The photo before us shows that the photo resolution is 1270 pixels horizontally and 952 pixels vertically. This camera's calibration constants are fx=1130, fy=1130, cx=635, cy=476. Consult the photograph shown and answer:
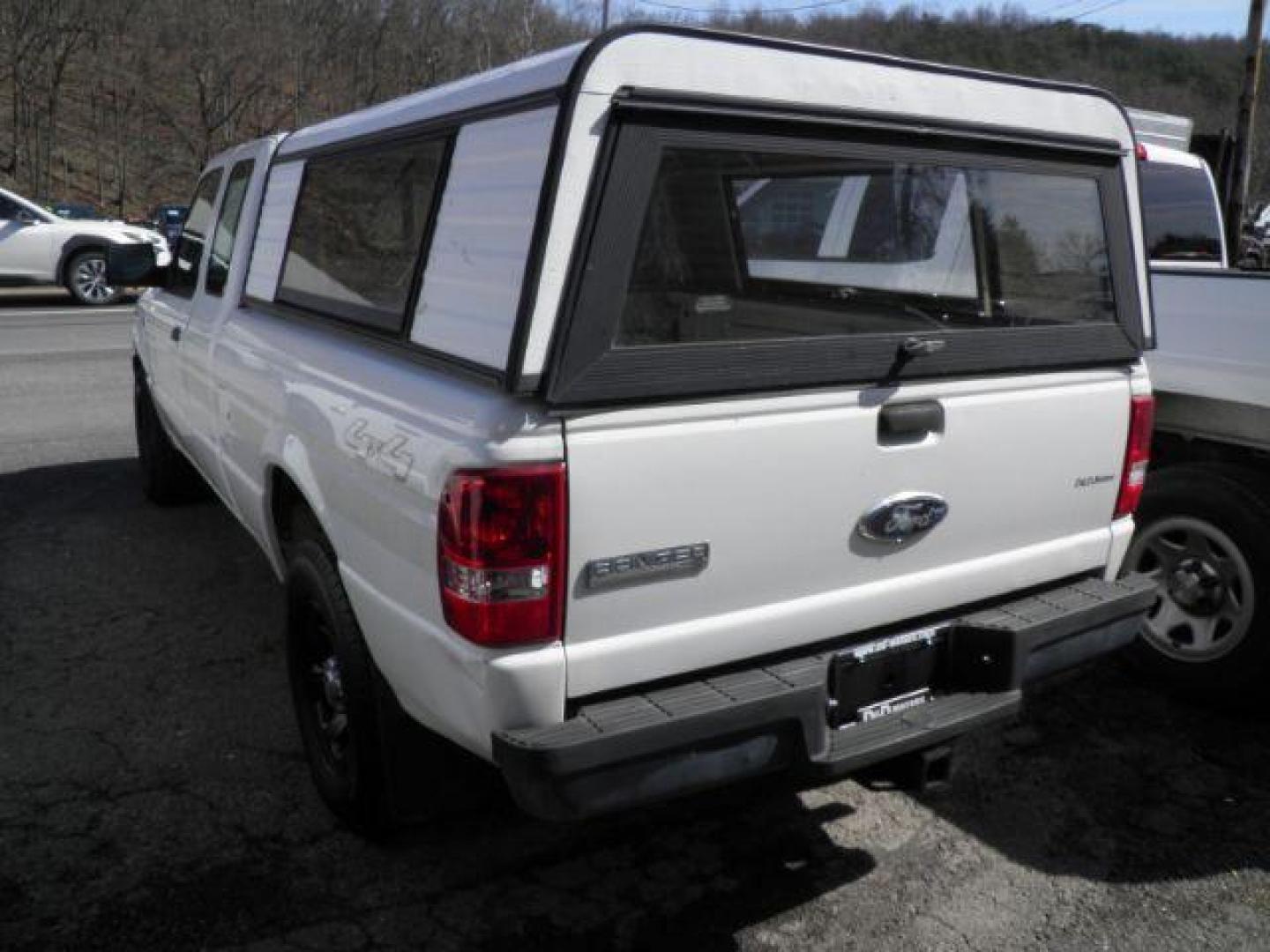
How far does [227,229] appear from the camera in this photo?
461 cm

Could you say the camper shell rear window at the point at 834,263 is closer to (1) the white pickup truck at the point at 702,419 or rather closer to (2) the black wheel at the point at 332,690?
(1) the white pickup truck at the point at 702,419

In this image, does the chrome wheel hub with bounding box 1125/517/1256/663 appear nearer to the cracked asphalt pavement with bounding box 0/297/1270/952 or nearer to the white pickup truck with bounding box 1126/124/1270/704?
the white pickup truck with bounding box 1126/124/1270/704

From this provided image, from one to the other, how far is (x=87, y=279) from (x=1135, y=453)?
664 inches

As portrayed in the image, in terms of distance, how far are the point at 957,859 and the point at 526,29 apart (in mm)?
45223

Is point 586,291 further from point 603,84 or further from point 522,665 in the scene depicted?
point 522,665

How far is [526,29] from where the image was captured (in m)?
→ 44.1

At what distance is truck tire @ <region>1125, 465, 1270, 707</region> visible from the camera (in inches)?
151

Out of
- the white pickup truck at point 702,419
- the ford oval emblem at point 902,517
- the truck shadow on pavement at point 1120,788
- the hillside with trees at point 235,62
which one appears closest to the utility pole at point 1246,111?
the hillside with trees at point 235,62

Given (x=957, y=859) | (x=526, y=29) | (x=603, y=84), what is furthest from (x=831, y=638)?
(x=526, y=29)

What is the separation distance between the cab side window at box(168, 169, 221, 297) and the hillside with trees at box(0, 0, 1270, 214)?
58.2 feet

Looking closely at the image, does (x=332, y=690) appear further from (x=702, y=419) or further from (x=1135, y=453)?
Result: (x=1135, y=453)

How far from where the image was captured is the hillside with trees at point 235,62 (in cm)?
3281

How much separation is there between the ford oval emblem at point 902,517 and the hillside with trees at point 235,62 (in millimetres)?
20139

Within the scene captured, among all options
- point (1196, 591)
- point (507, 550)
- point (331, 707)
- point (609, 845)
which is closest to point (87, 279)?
point (331, 707)
